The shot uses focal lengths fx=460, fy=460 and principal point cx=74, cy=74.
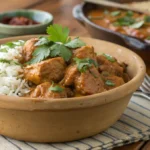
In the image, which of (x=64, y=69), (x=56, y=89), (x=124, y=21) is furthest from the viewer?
(x=124, y=21)

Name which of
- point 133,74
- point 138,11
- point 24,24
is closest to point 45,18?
point 24,24

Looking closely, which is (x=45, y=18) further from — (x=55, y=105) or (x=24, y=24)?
(x=55, y=105)

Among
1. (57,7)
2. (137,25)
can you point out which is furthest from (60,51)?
(57,7)

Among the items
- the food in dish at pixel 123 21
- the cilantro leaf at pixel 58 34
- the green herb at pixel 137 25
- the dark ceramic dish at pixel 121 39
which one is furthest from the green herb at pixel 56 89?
the green herb at pixel 137 25

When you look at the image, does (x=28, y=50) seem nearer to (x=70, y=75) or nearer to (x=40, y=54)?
(x=40, y=54)

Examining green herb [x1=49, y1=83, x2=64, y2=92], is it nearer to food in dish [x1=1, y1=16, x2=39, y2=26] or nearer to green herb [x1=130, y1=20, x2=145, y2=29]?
food in dish [x1=1, y1=16, x2=39, y2=26]

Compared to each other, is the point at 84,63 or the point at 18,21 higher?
the point at 84,63

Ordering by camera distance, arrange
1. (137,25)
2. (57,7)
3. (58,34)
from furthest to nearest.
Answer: (57,7), (137,25), (58,34)
